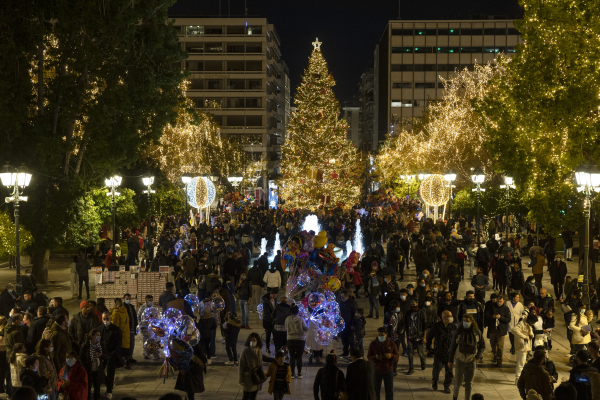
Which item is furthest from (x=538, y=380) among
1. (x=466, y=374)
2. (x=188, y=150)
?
(x=188, y=150)

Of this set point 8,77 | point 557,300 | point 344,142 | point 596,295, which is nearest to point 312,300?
point 596,295

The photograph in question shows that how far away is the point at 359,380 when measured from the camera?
29.0 ft

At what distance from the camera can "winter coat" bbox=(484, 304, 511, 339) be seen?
13.2 metres

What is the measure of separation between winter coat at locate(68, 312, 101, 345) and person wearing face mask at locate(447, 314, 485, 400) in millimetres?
6219

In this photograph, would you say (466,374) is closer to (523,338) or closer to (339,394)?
(523,338)

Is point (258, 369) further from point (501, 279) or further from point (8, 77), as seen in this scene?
point (8, 77)

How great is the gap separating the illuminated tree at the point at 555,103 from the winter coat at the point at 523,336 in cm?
1132

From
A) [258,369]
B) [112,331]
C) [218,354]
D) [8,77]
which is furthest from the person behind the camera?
[8,77]

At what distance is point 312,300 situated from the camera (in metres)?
13.3

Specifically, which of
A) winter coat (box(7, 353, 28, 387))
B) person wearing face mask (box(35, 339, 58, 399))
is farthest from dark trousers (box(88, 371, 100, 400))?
winter coat (box(7, 353, 28, 387))

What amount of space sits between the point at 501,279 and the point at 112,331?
13.7 meters

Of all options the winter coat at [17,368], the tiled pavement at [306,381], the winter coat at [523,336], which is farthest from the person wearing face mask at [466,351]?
the winter coat at [17,368]

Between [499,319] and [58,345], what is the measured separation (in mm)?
8074

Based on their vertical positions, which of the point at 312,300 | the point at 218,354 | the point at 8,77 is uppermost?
the point at 8,77
